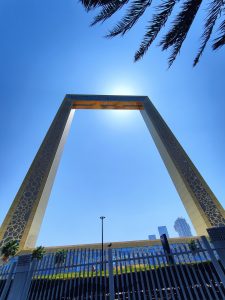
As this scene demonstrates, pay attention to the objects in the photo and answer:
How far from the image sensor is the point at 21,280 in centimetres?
418

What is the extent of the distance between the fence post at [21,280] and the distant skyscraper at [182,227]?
7537 inches

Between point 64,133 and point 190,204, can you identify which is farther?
point 64,133

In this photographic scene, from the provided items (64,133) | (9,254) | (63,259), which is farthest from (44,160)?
(63,259)

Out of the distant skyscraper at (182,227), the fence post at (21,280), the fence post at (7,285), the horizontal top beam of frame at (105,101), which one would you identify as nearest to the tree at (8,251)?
the fence post at (7,285)

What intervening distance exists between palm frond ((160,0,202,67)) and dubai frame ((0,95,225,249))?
36.1ft

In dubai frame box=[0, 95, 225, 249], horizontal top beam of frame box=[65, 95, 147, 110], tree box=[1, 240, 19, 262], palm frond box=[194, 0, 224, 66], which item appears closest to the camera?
palm frond box=[194, 0, 224, 66]

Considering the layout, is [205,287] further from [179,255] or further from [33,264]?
[33,264]

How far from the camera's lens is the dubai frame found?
10914 mm

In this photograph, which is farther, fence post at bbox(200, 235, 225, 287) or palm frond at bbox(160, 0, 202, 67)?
fence post at bbox(200, 235, 225, 287)

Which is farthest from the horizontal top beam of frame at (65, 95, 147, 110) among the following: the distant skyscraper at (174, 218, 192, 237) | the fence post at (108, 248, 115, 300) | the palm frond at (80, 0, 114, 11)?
the distant skyscraper at (174, 218, 192, 237)

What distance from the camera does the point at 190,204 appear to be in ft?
42.7

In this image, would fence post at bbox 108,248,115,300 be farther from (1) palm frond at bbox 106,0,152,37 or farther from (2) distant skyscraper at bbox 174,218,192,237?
(2) distant skyscraper at bbox 174,218,192,237

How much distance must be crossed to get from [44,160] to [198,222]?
1221 centimetres

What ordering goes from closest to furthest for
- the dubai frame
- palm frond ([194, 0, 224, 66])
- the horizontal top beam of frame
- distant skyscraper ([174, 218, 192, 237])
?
palm frond ([194, 0, 224, 66]) → the dubai frame → the horizontal top beam of frame → distant skyscraper ([174, 218, 192, 237])
